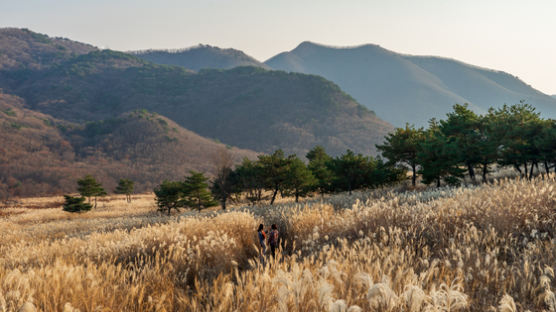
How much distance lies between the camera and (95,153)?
169m

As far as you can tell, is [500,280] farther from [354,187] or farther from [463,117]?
[354,187]

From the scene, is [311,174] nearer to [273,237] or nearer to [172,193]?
[172,193]

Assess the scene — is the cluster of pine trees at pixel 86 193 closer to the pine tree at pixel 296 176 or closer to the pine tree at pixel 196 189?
the pine tree at pixel 196 189

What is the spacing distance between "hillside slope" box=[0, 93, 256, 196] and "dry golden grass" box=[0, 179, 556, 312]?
340ft

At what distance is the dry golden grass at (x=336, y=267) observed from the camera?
9.07ft

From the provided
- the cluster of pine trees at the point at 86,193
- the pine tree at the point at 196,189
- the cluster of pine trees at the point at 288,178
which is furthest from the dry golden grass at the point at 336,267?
the cluster of pine trees at the point at 86,193

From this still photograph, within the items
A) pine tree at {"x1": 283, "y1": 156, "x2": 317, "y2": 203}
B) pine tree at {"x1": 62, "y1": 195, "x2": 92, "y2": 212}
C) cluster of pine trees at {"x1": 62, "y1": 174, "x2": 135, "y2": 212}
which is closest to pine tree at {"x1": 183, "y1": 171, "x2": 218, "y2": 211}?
pine tree at {"x1": 283, "y1": 156, "x2": 317, "y2": 203}

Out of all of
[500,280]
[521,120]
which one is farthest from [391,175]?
[500,280]

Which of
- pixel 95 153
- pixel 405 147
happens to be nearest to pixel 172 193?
pixel 405 147

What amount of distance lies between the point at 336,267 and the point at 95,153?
190252mm

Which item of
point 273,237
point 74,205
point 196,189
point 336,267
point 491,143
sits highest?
point 491,143

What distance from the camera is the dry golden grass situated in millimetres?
2766

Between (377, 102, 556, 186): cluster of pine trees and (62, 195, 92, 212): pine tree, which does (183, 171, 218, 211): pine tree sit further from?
(377, 102, 556, 186): cluster of pine trees

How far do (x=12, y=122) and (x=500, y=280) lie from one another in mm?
226204
